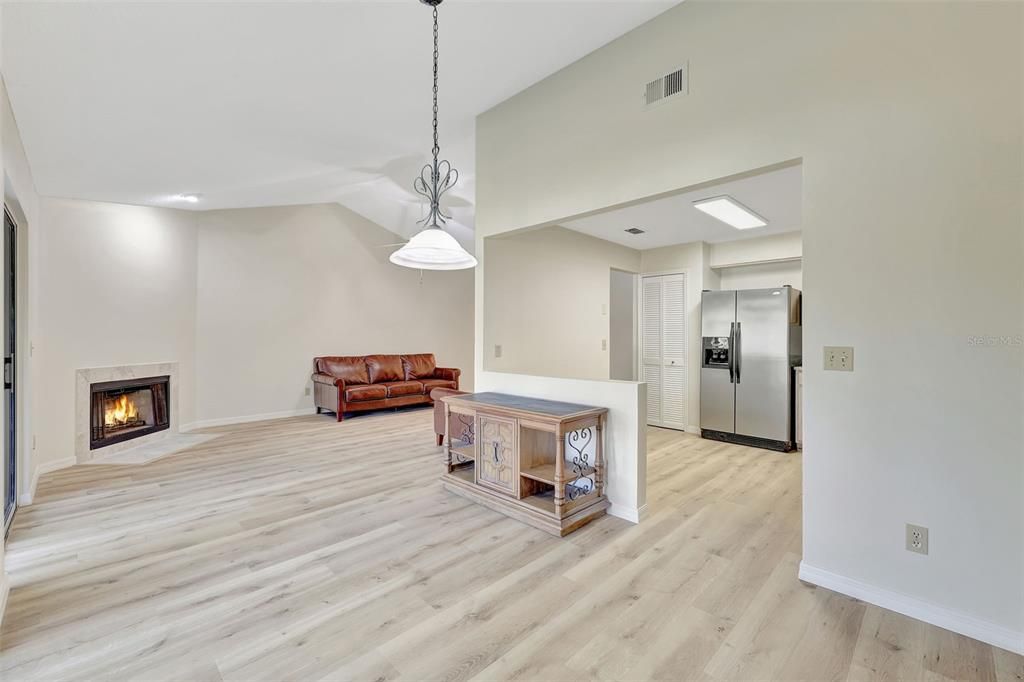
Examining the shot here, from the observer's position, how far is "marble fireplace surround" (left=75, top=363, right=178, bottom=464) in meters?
4.51

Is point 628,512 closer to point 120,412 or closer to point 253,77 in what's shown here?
point 253,77

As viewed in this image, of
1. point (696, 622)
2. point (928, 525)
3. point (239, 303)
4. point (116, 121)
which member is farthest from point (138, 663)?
point (239, 303)

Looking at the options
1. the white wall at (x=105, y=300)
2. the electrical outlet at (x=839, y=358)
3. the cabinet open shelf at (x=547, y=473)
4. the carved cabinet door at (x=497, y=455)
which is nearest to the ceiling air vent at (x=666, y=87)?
the electrical outlet at (x=839, y=358)

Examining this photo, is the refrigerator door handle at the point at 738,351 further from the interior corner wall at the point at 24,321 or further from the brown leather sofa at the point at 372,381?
the interior corner wall at the point at 24,321

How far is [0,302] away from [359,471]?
2666mm

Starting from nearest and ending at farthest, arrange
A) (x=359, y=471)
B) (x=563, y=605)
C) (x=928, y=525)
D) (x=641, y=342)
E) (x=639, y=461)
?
(x=928, y=525)
(x=563, y=605)
(x=639, y=461)
(x=359, y=471)
(x=641, y=342)

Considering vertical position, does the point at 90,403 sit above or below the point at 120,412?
above

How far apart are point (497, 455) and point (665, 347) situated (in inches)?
140

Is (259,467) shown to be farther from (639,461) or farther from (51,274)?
(639,461)

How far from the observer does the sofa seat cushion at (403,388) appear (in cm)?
711

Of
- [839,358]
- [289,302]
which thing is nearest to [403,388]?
[289,302]

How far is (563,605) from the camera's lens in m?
2.11

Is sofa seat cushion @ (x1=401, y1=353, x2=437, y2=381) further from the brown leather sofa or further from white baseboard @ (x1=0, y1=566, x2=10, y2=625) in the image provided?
white baseboard @ (x1=0, y1=566, x2=10, y2=625)

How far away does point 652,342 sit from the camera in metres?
6.18
